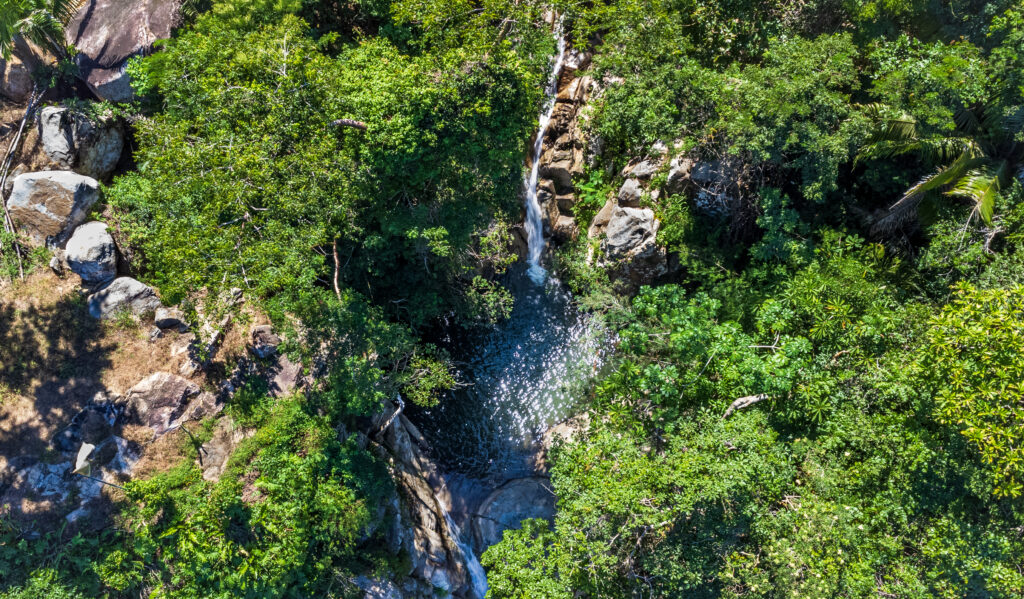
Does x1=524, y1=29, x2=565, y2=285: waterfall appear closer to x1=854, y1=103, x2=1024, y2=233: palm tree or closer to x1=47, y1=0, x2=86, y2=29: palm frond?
x1=854, y1=103, x2=1024, y2=233: palm tree

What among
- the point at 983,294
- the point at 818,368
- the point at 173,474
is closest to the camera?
the point at 983,294

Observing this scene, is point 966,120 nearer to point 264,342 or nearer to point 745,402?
point 745,402

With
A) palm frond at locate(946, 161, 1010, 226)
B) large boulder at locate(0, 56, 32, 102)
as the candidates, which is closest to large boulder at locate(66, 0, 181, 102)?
large boulder at locate(0, 56, 32, 102)

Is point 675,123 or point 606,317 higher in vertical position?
point 675,123

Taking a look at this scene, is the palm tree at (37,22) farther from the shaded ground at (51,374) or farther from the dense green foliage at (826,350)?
the dense green foliage at (826,350)

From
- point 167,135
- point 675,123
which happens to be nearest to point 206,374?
point 167,135

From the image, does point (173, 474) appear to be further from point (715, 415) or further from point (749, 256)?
point (749, 256)
